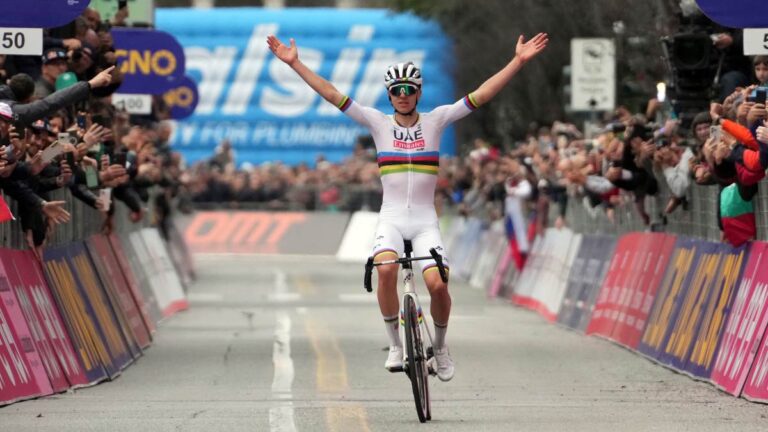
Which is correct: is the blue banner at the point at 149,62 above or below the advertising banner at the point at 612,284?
above

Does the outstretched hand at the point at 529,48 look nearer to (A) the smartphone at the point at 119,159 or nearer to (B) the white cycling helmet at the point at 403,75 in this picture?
(B) the white cycling helmet at the point at 403,75

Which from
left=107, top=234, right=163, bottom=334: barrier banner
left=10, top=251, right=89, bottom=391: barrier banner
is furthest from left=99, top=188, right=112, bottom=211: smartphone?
left=10, top=251, right=89, bottom=391: barrier banner

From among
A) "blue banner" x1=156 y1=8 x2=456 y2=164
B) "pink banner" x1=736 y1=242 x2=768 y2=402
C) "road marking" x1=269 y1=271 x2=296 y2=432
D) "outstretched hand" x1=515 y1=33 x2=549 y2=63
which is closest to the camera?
"road marking" x1=269 y1=271 x2=296 y2=432

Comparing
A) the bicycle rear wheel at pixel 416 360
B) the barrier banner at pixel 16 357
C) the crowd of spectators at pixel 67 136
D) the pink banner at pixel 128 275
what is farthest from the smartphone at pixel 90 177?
the bicycle rear wheel at pixel 416 360

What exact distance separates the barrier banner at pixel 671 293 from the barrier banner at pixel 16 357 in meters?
5.92

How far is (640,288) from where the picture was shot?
21.1 meters

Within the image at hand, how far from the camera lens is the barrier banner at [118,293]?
19875 millimetres

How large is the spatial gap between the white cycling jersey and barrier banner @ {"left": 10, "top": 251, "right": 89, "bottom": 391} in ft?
9.43

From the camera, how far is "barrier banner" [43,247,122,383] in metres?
17.1

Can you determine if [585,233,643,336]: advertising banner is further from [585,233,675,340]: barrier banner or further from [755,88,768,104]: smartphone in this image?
[755,88,768,104]: smartphone

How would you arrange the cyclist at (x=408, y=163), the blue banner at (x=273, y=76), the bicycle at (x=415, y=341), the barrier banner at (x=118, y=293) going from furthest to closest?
the blue banner at (x=273, y=76) → the barrier banner at (x=118, y=293) → the cyclist at (x=408, y=163) → the bicycle at (x=415, y=341)

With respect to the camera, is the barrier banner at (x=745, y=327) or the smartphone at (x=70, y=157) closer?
the barrier banner at (x=745, y=327)

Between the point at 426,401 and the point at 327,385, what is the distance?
9.40ft

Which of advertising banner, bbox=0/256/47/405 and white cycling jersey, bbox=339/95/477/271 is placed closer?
advertising banner, bbox=0/256/47/405
